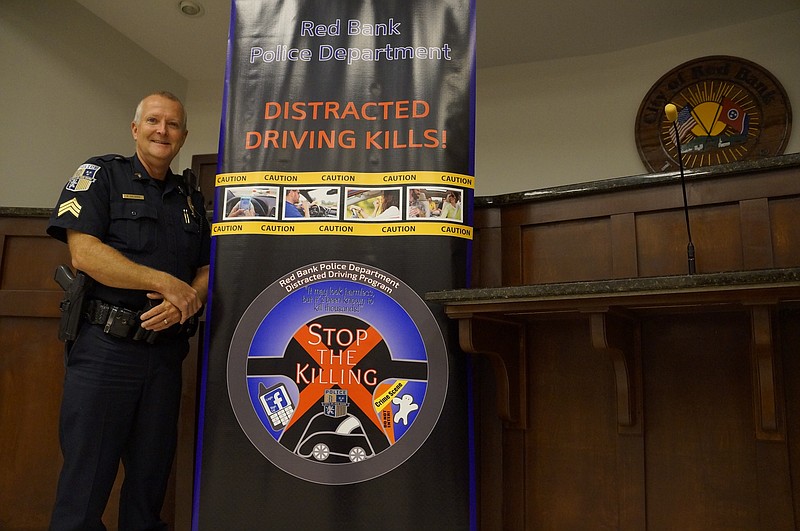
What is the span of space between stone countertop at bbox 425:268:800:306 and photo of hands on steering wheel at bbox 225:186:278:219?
55cm

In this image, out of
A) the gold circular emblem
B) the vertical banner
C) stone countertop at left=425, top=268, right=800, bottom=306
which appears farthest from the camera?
the gold circular emblem

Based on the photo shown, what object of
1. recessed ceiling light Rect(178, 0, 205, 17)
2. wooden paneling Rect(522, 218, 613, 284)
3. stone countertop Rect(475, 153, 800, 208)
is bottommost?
wooden paneling Rect(522, 218, 613, 284)

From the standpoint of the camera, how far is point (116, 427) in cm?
169

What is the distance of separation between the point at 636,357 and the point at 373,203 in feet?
2.68

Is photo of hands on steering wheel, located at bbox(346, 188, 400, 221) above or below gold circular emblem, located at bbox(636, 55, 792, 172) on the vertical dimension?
below

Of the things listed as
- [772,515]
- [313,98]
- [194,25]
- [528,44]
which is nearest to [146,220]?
[313,98]

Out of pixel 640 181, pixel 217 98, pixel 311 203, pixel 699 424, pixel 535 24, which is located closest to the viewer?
pixel 699 424

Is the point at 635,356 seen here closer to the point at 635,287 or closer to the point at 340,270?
the point at 635,287

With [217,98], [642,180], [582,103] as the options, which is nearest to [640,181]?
[642,180]

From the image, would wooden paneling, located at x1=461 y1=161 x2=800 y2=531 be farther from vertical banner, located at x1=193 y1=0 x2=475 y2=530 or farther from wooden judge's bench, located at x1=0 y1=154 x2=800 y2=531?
vertical banner, located at x1=193 y1=0 x2=475 y2=530

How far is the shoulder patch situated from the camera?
1.75 m

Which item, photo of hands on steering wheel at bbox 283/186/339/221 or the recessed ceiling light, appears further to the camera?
the recessed ceiling light

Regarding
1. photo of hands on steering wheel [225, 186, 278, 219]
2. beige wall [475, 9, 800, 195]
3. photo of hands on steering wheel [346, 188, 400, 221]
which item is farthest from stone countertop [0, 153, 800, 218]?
beige wall [475, 9, 800, 195]

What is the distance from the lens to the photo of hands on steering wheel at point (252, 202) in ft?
5.78
